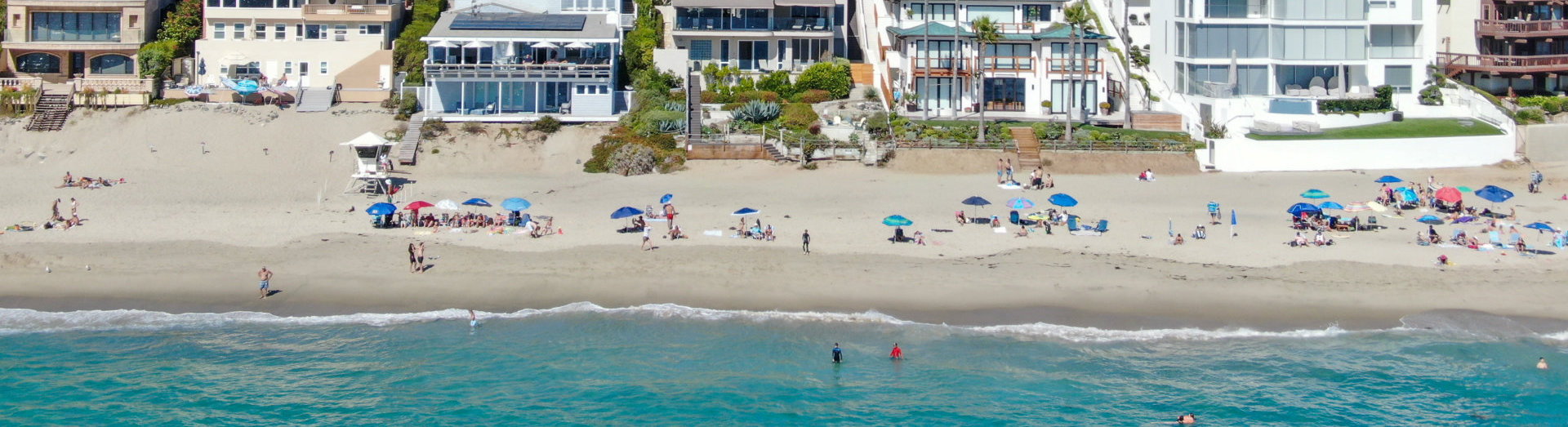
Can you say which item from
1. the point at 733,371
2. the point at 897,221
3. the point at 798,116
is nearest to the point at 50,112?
the point at 798,116

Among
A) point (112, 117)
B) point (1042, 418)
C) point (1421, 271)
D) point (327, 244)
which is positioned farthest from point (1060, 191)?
point (112, 117)

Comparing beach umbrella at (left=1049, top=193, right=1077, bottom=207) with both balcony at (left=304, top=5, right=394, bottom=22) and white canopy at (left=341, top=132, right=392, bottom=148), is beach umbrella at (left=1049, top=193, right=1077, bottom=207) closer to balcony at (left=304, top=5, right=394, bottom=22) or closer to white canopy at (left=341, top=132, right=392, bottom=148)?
white canopy at (left=341, top=132, right=392, bottom=148)

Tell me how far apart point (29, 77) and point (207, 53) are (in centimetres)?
674

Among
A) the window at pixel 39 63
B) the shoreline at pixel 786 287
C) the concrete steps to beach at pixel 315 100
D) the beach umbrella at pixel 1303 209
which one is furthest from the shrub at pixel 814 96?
the window at pixel 39 63

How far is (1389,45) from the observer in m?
62.0

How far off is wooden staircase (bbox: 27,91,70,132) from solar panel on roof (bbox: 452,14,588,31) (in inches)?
574

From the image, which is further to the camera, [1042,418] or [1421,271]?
[1421,271]

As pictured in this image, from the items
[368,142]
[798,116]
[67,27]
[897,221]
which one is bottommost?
[897,221]

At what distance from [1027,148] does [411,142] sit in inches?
859

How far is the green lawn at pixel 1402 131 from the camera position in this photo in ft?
182

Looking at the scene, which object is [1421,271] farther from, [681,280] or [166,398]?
[166,398]

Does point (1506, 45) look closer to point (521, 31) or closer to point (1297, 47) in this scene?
point (1297, 47)

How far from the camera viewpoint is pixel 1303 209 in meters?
43.5

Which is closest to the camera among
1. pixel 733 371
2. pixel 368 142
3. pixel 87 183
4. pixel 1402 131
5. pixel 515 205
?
pixel 733 371
